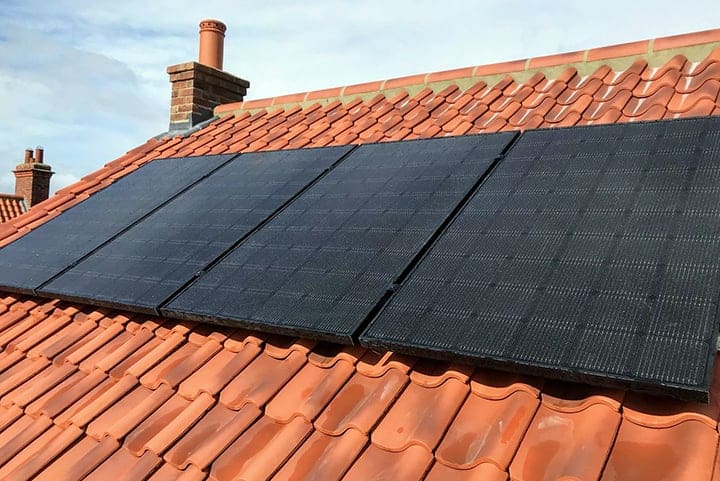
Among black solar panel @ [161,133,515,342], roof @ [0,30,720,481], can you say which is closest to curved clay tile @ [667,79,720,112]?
roof @ [0,30,720,481]

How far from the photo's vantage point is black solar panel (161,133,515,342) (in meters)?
3.91

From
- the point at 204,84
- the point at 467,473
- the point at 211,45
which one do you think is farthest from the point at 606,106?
the point at 211,45

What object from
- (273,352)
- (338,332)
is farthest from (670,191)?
(273,352)

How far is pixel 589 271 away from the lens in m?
3.33

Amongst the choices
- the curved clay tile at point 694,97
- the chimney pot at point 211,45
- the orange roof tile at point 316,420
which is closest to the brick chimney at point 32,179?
the chimney pot at point 211,45

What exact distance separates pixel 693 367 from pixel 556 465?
692 millimetres

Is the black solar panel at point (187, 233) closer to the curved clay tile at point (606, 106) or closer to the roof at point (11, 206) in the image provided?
the curved clay tile at point (606, 106)

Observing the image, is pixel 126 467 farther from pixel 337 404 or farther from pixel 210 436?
pixel 337 404

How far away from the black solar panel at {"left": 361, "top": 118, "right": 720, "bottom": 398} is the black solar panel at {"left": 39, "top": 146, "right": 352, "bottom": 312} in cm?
194

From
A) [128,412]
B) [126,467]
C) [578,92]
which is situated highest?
[578,92]

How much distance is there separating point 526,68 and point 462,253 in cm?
429

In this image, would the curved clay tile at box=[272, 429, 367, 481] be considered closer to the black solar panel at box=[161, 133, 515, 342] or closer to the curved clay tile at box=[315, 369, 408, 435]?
the curved clay tile at box=[315, 369, 408, 435]

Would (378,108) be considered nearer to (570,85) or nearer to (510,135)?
(570,85)

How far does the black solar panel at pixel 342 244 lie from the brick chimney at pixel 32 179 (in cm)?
2868
